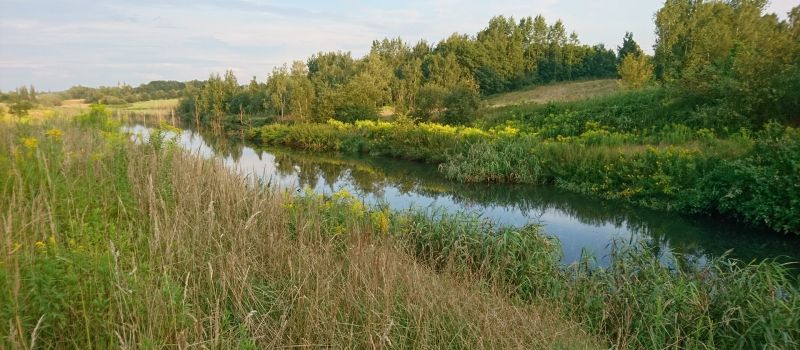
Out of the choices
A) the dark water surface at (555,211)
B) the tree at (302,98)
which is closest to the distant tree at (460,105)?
the dark water surface at (555,211)

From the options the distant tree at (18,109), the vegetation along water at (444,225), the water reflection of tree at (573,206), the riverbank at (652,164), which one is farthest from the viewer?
the riverbank at (652,164)

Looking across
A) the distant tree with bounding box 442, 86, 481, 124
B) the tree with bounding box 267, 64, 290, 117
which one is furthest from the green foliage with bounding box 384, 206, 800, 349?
the tree with bounding box 267, 64, 290, 117

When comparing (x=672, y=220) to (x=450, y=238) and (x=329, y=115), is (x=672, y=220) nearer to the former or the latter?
(x=450, y=238)

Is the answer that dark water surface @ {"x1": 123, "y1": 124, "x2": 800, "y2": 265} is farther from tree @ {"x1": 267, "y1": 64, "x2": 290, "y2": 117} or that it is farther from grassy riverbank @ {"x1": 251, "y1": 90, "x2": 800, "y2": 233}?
tree @ {"x1": 267, "y1": 64, "x2": 290, "y2": 117}

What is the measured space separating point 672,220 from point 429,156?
10764 millimetres

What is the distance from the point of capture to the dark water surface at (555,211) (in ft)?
25.2

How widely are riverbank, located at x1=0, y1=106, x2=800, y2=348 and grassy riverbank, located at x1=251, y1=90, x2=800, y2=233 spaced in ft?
15.1

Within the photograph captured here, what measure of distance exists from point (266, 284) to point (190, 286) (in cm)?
63

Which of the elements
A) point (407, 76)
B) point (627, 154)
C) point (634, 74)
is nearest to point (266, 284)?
point (627, 154)

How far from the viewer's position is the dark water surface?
7.69 metres

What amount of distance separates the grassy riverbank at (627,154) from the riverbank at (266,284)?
462cm

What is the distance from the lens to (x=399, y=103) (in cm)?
3572

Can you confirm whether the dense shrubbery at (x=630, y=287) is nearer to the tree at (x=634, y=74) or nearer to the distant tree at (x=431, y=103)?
the distant tree at (x=431, y=103)

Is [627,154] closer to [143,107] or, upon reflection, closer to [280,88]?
[143,107]
